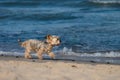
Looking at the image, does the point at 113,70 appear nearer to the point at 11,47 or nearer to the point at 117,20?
the point at 11,47

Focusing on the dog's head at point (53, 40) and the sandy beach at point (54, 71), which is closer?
the sandy beach at point (54, 71)

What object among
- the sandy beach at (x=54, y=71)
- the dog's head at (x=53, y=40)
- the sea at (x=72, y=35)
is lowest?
the sea at (x=72, y=35)

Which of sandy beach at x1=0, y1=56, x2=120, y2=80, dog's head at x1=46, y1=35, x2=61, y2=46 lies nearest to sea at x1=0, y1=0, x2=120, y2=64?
dog's head at x1=46, y1=35, x2=61, y2=46

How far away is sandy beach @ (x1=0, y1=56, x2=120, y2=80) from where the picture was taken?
7.68 meters

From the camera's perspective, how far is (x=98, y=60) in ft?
35.0

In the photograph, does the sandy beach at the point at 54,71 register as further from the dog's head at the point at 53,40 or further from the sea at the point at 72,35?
the sea at the point at 72,35

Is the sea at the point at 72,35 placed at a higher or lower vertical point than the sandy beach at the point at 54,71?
lower

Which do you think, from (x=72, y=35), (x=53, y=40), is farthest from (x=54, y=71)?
(x=72, y=35)

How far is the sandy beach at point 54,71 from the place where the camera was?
7.68 metres

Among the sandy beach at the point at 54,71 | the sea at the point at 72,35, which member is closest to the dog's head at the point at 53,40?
the sandy beach at the point at 54,71

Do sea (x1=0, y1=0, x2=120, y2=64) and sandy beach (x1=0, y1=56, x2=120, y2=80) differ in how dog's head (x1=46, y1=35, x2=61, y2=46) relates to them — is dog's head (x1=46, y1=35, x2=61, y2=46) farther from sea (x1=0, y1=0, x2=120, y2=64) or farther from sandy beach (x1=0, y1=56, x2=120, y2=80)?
sea (x1=0, y1=0, x2=120, y2=64)

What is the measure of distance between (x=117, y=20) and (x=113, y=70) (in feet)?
33.4

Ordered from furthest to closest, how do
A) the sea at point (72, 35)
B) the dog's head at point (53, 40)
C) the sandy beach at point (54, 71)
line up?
the sea at point (72, 35), the dog's head at point (53, 40), the sandy beach at point (54, 71)

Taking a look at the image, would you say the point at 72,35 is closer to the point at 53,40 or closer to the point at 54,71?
the point at 53,40
